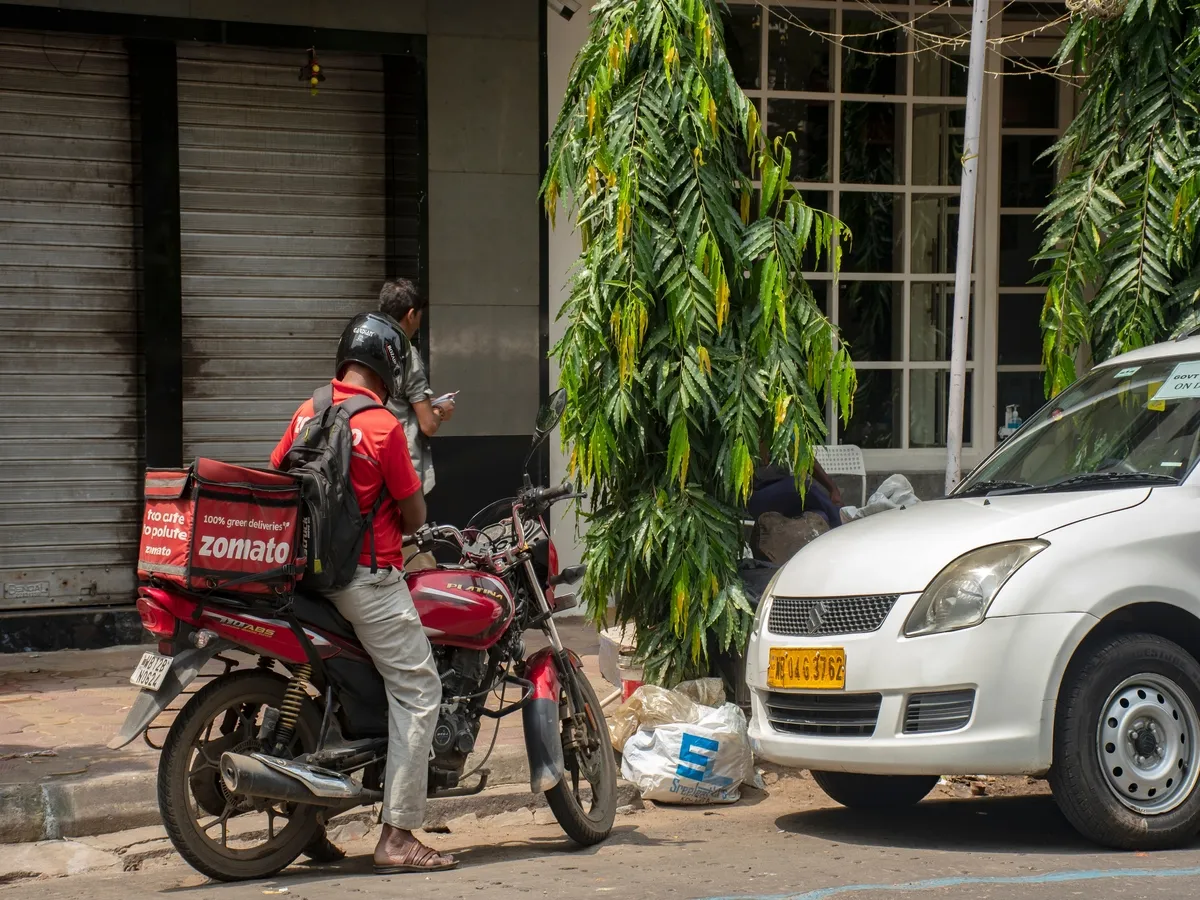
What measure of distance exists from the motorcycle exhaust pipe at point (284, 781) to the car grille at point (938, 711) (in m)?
1.85

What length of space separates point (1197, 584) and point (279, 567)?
3.09m

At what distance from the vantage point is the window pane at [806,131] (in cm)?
1095

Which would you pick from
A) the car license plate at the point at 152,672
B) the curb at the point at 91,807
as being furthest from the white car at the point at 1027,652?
the car license plate at the point at 152,672

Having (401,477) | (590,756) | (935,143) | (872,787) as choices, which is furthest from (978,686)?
(935,143)

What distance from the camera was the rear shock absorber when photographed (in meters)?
4.90

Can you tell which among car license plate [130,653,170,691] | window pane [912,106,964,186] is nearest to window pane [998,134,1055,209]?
window pane [912,106,964,186]

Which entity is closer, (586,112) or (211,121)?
(586,112)

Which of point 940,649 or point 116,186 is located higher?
point 116,186

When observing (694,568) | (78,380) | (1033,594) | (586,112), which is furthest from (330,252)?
(1033,594)

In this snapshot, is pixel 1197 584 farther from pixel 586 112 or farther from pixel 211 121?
pixel 211 121

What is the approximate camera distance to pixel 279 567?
4.75 metres

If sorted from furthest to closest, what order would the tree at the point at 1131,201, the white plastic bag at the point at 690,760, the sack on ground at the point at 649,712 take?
the tree at the point at 1131,201 < the sack on ground at the point at 649,712 < the white plastic bag at the point at 690,760

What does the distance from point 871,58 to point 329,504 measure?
7492mm

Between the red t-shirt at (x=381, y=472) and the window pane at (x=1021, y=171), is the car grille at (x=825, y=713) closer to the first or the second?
the red t-shirt at (x=381, y=472)
